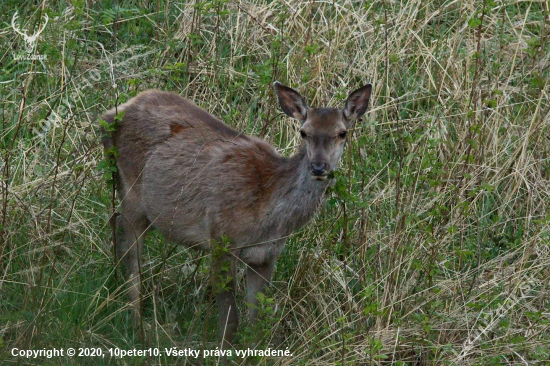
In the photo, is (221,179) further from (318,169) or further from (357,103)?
(357,103)

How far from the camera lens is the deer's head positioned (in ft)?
19.0

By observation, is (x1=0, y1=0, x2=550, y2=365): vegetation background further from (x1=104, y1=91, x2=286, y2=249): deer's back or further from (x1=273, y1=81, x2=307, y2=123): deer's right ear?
(x1=273, y1=81, x2=307, y2=123): deer's right ear

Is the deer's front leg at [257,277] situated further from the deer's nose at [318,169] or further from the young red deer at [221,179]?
the deer's nose at [318,169]

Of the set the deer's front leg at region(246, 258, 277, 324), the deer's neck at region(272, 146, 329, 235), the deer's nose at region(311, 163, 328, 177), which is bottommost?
the deer's front leg at region(246, 258, 277, 324)

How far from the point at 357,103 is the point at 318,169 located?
0.74 metres

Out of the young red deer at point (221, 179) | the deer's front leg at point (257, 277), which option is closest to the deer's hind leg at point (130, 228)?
the young red deer at point (221, 179)

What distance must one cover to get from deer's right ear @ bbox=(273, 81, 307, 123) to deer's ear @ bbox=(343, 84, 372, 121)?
11.5 inches

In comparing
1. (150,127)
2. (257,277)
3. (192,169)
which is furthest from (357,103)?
(150,127)

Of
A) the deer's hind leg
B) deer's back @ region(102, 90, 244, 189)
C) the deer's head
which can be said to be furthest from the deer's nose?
the deer's hind leg

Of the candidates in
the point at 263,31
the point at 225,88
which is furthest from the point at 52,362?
the point at 263,31

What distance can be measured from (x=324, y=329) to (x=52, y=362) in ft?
5.41

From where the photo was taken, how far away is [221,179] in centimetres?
630

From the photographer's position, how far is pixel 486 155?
22.9 ft

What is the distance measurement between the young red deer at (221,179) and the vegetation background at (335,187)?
20 cm
